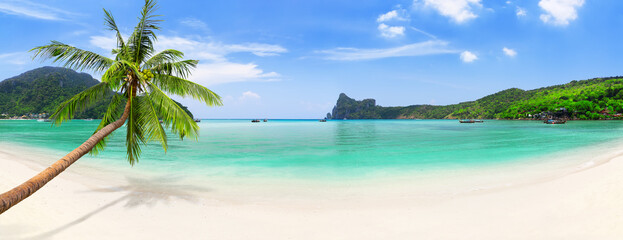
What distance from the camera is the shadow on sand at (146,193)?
21.7ft

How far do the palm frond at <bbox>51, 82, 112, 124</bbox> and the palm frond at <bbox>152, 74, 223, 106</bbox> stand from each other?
131cm

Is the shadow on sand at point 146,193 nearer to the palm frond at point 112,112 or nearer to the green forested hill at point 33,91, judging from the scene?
the palm frond at point 112,112

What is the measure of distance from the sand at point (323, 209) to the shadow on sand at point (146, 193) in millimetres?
28

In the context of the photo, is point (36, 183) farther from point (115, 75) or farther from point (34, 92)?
point (34, 92)

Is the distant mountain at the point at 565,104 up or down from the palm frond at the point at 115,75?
up

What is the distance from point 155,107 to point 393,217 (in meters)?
7.06

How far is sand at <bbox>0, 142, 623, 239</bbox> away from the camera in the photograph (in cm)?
583

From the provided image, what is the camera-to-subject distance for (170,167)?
15148 mm

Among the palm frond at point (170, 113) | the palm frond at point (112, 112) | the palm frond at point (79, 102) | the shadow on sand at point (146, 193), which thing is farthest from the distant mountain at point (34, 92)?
the palm frond at point (170, 113)

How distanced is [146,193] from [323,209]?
19.3 feet

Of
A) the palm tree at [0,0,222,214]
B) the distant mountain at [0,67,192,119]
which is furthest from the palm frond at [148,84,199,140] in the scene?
the distant mountain at [0,67,192,119]

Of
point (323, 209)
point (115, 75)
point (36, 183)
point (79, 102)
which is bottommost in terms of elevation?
point (323, 209)

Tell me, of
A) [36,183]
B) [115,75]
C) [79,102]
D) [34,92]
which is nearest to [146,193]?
[79,102]

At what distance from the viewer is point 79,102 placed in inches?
295
